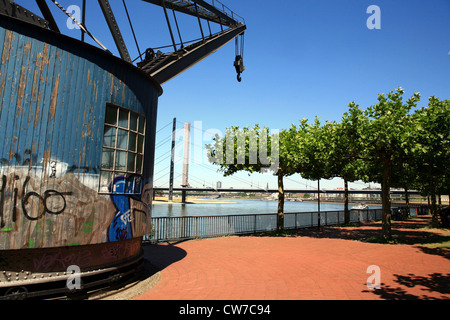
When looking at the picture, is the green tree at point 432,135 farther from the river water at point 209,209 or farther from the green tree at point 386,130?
the river water at point 209,209

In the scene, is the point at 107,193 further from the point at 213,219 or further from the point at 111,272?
the point at 213,219

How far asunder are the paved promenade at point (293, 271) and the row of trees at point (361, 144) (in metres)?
4.05

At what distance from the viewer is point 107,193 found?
617 centimetres

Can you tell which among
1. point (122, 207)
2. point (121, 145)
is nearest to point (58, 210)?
point (122, 207)

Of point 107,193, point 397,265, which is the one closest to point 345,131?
point 397,265

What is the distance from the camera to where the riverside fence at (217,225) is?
13.2 meters

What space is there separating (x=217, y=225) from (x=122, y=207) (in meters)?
9.64

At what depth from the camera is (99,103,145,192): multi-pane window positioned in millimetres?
6324

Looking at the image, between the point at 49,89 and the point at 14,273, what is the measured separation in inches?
138

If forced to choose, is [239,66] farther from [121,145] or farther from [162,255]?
[121,145]

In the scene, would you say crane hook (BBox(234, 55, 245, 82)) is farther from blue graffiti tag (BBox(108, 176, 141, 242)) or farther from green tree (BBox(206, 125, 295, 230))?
blue graffiti tag (BBox(108, 176, 141, 242))

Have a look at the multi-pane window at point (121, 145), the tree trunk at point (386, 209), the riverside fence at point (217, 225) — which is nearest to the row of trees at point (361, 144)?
the tree trunk at point (386, 209)

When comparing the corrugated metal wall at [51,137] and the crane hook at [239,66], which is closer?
the corrugated metal wall at [51,137]

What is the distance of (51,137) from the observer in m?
5.49
